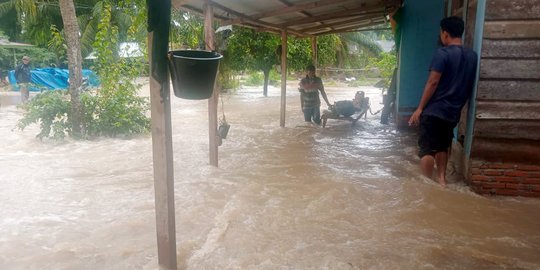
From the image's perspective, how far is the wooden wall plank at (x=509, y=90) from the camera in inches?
162

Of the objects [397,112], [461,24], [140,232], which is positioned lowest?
[140,232]

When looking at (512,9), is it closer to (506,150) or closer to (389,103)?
(506,150)

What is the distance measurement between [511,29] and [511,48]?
19cm

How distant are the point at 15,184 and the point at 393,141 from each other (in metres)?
6.31

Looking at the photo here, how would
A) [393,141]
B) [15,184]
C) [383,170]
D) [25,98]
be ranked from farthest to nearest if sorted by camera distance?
[25,98]
[393,141]
[383,170]
[15,184]

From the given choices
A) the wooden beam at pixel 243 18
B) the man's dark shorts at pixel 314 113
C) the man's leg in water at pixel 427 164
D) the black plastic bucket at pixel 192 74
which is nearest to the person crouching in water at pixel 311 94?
the man's dark shorts at pixel 314 113

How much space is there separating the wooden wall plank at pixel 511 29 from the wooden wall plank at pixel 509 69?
24 centimetres

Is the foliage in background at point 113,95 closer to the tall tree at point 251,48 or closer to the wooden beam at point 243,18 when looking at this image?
the wooden beam at point 243,18

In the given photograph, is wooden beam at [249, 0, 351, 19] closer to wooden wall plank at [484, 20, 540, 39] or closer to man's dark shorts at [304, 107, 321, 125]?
wooden wall plank at [484, 20, 540, 39]

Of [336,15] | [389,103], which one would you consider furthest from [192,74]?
[389,103]

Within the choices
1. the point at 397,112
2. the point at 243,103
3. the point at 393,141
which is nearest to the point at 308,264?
the point at 393,141

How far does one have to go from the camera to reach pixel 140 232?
12.3ft

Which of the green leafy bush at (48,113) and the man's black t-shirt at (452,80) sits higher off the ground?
the man's black t-shirt at (452,80)

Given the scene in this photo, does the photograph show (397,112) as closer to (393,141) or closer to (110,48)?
(393,141)
